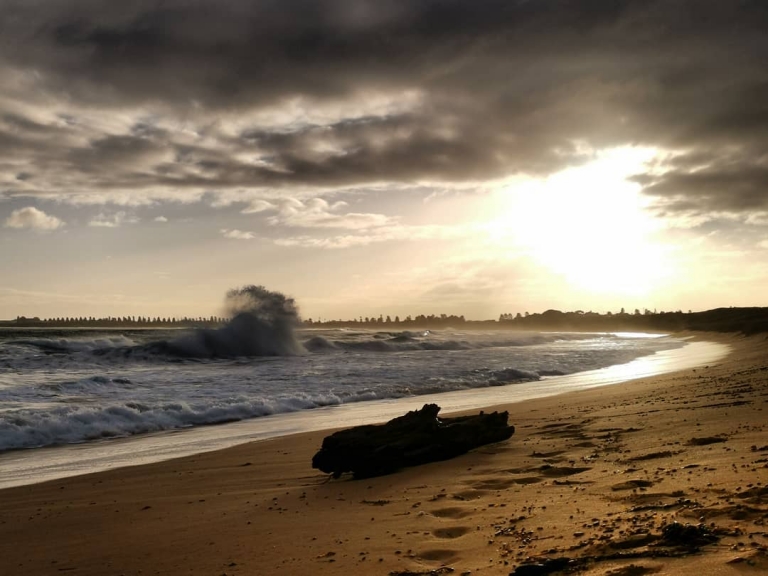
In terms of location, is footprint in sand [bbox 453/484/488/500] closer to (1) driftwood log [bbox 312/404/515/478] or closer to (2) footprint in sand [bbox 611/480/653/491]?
(2) footprint in sand [bbox 611/480/653/491]

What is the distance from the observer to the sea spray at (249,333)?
113 feet

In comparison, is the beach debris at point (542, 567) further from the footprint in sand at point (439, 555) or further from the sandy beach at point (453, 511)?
the footprint in sand at point (439, 555)

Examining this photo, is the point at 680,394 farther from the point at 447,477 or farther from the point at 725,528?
the point at 725,528

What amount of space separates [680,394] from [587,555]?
27.6 feet

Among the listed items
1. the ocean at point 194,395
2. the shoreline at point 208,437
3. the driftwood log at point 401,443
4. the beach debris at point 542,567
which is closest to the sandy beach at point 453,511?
the beach debris at point 542,567

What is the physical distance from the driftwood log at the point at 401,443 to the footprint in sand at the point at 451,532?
2.39 metres

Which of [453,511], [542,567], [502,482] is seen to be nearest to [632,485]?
[502,482]

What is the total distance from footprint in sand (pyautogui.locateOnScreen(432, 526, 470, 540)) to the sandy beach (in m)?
0.02

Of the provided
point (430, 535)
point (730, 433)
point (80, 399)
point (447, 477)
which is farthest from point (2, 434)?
point (730, 433)

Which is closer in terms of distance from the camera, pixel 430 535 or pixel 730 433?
pixel 430 535

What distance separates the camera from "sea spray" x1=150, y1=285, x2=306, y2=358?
34562 millimetres

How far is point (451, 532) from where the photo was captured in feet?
13.5

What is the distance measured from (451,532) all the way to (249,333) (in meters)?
35.5

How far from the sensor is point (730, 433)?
6035 millimetres
